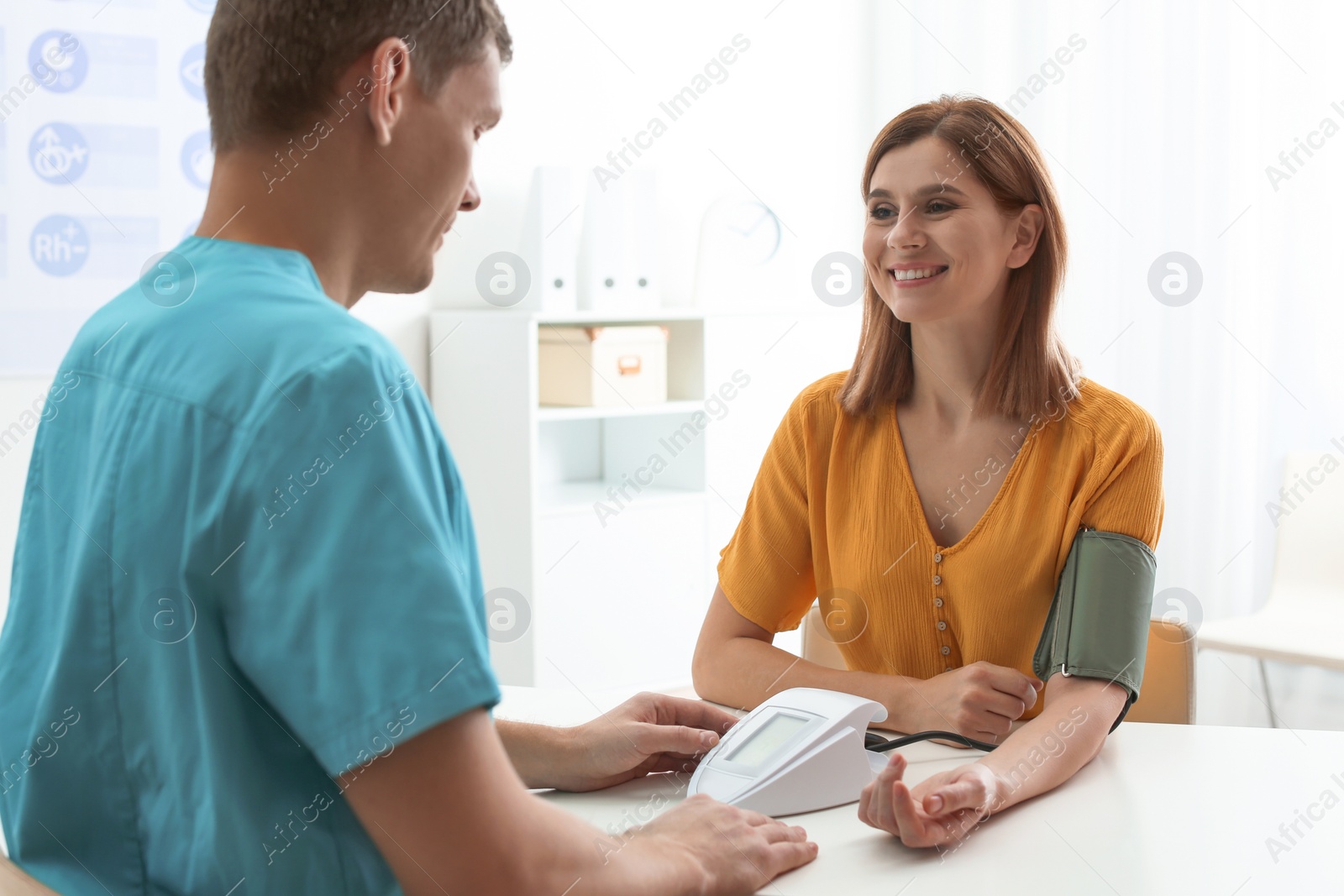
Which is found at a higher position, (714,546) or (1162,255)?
(1162,255)

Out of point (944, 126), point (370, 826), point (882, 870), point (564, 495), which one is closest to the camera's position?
point (370, 826)

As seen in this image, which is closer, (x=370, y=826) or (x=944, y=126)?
(x=370, y=826)

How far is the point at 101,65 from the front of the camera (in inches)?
132

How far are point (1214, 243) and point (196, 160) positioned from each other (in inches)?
121

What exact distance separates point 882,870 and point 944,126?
1.16 meters

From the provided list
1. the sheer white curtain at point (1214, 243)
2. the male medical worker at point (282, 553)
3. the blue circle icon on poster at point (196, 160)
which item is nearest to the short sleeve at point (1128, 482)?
the male medical worker at point (282, 553)

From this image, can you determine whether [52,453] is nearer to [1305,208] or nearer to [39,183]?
[39,183]

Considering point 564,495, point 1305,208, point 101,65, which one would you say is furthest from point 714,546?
point 101,65

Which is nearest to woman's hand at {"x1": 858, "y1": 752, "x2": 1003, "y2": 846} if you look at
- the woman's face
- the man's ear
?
the man's ear

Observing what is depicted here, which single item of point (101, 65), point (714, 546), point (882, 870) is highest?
point (101, 65)

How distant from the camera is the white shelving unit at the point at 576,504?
375cm

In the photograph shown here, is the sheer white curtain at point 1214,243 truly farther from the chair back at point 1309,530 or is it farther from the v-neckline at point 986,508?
the v-neckline at point 986,508

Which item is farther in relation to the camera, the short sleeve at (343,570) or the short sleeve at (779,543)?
the short sleeve at (779,543)

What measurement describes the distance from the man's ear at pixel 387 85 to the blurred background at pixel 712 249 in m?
2.65
